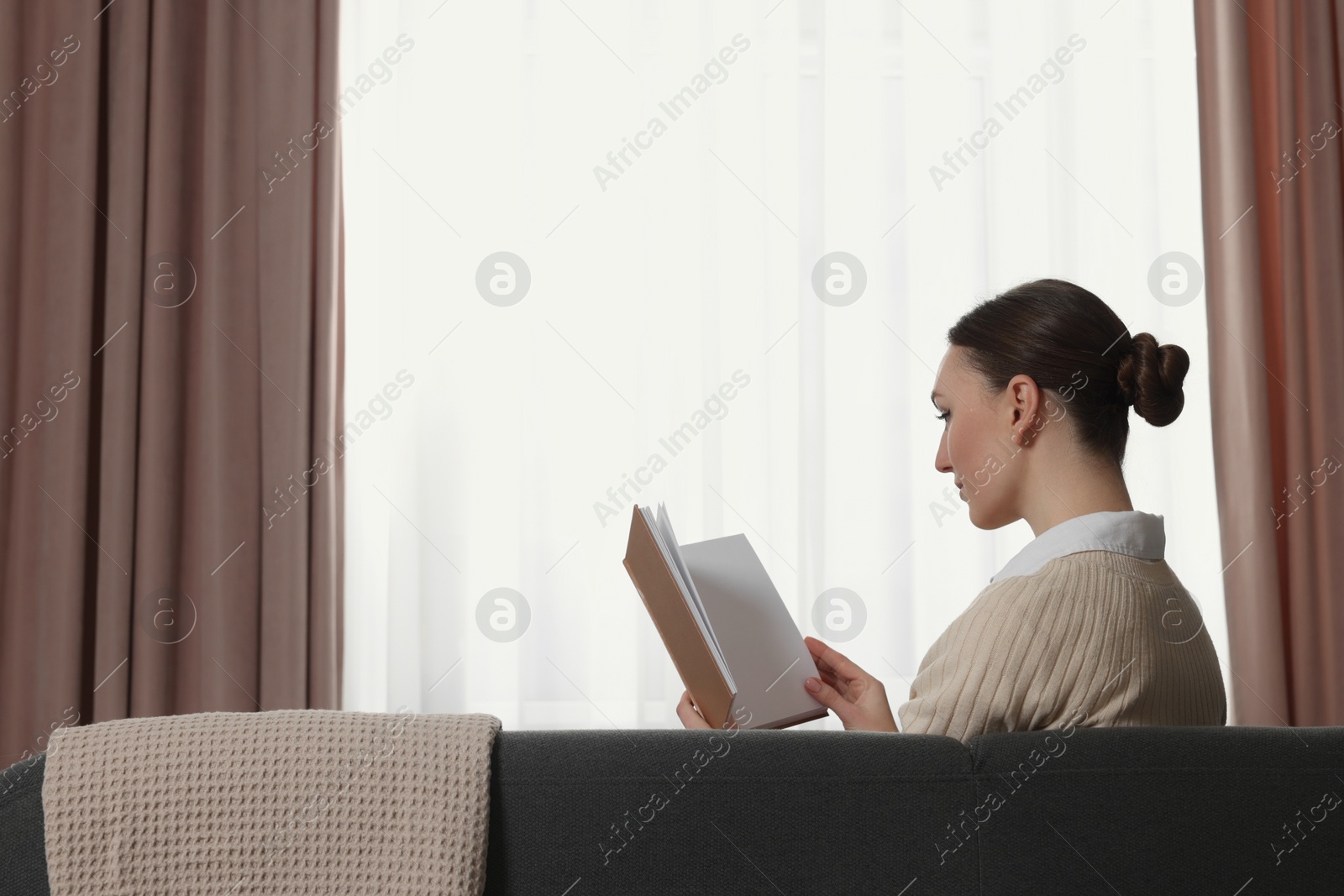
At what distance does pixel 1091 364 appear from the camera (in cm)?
113

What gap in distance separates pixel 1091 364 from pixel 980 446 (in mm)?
158

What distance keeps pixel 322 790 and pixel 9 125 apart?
2.18 meters

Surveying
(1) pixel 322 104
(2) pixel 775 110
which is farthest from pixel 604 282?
(1) pixel 322 104

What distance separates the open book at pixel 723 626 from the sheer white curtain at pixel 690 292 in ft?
3.13

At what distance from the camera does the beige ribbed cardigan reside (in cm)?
90

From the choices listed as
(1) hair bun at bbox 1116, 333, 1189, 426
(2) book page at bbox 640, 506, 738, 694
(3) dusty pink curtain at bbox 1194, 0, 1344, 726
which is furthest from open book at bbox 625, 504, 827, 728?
(3) dusty pink curtain at bbox 1194, 0, 1344, 726

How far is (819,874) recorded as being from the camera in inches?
28.9

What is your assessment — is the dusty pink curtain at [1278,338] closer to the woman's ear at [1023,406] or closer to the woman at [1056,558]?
the woman at [1056,558]

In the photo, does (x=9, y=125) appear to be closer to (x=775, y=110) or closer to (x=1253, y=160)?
(x=775, y=110)

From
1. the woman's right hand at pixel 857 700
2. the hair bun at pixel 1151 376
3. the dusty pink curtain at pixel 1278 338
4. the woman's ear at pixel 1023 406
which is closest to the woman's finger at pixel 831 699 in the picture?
the woman's right hand at pixel 857 700

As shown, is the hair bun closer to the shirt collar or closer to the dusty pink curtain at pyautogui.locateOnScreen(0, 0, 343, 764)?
the shirt collar

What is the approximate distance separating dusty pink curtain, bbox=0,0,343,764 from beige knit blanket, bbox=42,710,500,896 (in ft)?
4.90

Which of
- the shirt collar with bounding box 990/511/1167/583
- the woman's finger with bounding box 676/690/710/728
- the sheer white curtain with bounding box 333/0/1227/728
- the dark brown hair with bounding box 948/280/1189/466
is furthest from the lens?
the sheer white curtain with bounding box 333/0/1227/728

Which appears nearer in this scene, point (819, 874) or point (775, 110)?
point (819, 874)
